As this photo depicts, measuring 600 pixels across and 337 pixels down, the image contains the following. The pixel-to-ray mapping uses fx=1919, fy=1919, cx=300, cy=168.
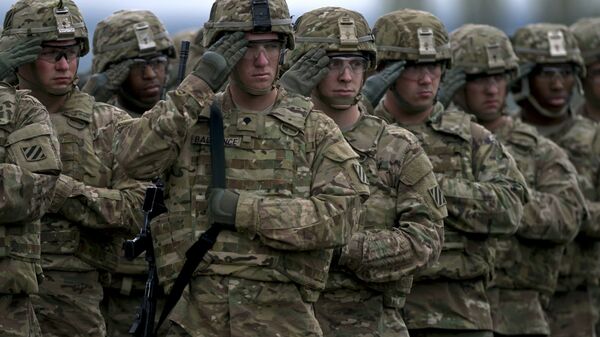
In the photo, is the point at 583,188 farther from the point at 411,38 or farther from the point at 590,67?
the point at 411,38

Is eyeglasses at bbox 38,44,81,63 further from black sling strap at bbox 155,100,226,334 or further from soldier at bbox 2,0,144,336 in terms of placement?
black sling strap at bbox 155,100,226,334

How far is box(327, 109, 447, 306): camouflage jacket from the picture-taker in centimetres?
1052

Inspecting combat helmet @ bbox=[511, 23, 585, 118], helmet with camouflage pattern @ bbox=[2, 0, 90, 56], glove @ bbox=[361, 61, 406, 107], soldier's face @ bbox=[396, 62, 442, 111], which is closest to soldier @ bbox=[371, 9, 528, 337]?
soldier's face @ bbox=[396, 62, 442, 111]

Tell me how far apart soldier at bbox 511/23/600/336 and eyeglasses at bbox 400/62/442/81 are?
3.30m

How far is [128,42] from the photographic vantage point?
13.9m

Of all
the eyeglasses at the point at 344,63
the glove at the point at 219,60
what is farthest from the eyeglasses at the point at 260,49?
the eyeglasses at the point at 344,63

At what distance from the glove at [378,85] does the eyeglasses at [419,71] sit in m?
0.18

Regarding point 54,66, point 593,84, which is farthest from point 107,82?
point 593,84

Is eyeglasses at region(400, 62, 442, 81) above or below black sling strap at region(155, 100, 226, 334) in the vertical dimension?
below

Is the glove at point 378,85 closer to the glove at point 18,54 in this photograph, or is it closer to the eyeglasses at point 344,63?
the eyeglasses at point 344,63

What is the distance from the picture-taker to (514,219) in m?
12.3

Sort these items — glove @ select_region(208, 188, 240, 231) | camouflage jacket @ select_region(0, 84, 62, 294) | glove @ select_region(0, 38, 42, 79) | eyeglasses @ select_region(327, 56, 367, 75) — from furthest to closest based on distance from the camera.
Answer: eyeglasses @ select_region(327, 56, 367, 75) → glove @ select_region(0, 38, 42, 79) → camouflage jacket @ select_region(0, 84, 62, 294) → glove @ select_region(208, 188, 240, 231)

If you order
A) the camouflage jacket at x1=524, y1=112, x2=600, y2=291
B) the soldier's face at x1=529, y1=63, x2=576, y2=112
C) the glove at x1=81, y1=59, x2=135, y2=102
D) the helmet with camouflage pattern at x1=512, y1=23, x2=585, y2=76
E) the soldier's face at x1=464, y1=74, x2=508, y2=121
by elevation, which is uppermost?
the glove at x1=81, y1=59, x2=135, y2=102

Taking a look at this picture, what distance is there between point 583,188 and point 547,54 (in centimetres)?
133
